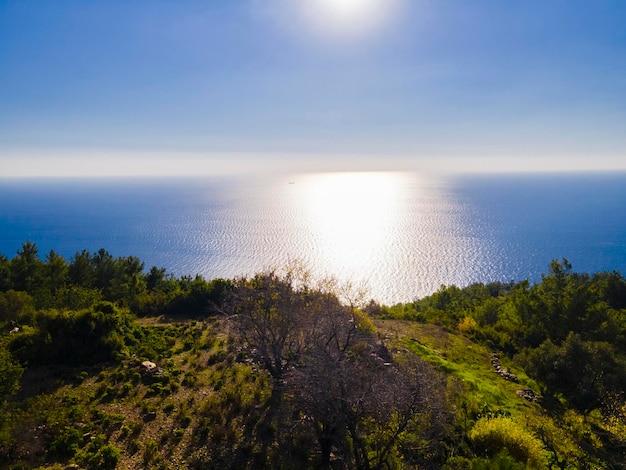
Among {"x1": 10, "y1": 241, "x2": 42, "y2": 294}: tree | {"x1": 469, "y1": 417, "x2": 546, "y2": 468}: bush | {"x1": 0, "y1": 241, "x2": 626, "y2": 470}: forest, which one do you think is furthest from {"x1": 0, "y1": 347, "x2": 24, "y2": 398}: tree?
{"x1": 10, "y1": 241, "x2": 42, "y2": 294}: tree

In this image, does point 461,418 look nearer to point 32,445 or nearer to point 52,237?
point 32,445

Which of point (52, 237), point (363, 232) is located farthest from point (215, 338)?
point (52, 237)

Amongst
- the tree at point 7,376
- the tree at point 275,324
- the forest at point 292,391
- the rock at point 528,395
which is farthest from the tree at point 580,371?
the tree at point 7,376

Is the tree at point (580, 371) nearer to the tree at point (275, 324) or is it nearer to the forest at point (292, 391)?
the forest at point (292, 391)

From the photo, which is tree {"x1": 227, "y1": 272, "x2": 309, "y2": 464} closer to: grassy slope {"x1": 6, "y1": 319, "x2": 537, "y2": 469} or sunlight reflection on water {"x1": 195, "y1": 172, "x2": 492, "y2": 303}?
grassy slope {"x1": 6, "y1": 319, "x2": 537, "y2": 469}

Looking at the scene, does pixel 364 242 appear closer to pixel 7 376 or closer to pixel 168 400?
pixel 168 400

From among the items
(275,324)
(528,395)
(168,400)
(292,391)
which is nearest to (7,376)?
(168,400)

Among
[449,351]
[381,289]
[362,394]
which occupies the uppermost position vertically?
[362,394]
